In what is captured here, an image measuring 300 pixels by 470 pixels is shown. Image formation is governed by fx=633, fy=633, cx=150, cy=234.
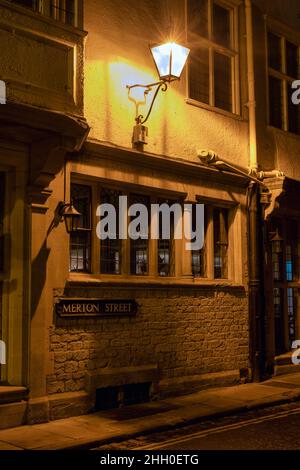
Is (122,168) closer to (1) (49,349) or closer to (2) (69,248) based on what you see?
(2) (69,248)

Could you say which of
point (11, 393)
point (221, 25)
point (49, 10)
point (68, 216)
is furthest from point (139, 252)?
point (221, 25)

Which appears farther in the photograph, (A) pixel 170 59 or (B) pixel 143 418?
(A) pixel 170 59

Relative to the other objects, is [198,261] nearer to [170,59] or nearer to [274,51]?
[170,59]

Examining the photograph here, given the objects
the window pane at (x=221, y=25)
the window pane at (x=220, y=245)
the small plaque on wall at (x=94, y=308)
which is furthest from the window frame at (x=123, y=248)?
the window pane at (x=221, y=25)

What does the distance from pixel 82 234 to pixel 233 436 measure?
3904mm

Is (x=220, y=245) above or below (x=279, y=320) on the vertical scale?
above

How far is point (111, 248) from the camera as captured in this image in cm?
1048

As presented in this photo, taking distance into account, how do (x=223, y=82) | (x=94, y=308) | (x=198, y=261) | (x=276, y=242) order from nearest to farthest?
1. (x=94, y=308)
2. (x=198, y=261)
3. (x=223, y=82)
4. (x=276, y=242)

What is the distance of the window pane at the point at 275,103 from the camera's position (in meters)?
14.3

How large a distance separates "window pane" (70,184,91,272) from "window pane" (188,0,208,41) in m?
4.14

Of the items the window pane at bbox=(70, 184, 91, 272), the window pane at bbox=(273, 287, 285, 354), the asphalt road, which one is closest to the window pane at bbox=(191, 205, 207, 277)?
the window pane at bbox=(70, 184, 91, 272)

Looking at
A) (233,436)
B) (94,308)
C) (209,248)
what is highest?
(209,248)

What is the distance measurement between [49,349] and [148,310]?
2.15 metres

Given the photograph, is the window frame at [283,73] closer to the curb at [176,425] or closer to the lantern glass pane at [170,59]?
the lantern glass pane at [170,59]
